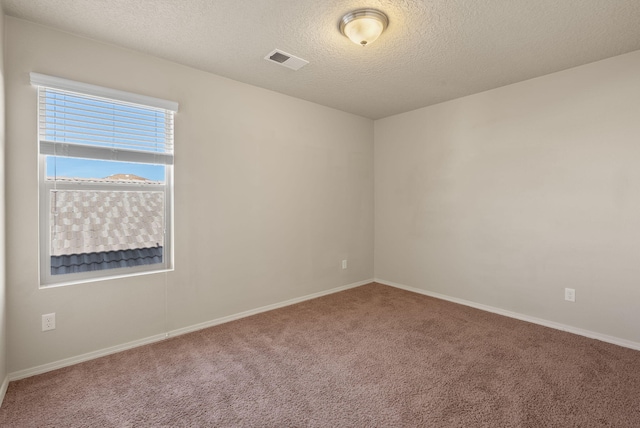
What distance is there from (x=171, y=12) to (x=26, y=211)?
169 centimetres

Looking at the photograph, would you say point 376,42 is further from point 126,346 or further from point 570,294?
point 126,346

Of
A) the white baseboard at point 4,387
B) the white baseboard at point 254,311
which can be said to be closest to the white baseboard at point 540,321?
the white baseboard at point 254,311

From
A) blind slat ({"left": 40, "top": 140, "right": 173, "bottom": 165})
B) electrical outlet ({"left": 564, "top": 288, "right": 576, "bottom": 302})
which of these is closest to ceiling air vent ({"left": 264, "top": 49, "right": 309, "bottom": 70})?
blind slat ({"left": 40, "top": 140, "right": 173, "bottom": 165})

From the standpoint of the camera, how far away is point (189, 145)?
2.84 m

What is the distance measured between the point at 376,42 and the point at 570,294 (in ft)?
9.49

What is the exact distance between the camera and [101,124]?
95.5 inches

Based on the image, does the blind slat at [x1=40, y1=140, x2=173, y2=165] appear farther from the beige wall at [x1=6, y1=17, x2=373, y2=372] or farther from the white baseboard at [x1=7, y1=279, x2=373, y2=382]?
the white baseboard at [x1=7, y1=279, x2=373, y2=382]

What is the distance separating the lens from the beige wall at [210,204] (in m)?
2.13

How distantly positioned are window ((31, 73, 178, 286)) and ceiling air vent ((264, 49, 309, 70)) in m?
0.98

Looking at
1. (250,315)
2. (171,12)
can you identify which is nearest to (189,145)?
(171,12)

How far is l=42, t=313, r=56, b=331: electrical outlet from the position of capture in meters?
2.20

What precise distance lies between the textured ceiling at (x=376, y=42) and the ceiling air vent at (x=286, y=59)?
6 cm

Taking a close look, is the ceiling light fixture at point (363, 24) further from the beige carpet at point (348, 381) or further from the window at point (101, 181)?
the beige carpet at point (348, 381)

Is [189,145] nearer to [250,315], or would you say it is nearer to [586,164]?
[250,315]
